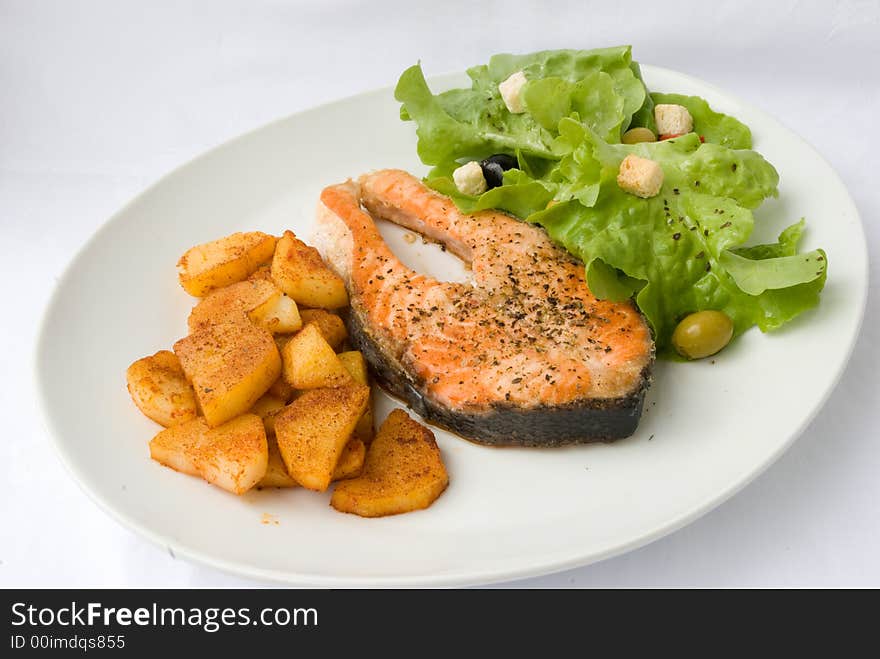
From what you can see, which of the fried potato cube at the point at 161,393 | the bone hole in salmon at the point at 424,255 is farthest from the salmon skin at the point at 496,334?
the fried potato cube at the point at 161,393

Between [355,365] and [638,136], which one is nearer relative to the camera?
[355,365]

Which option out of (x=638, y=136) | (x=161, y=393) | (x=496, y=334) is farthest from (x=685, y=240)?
(x=161, y=393)

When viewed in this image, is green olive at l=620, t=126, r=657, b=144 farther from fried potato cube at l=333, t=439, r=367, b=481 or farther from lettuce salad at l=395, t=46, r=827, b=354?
fried potato cube at l=333, t=439, r=367, b=481

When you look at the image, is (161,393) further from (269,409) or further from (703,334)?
(703,334)

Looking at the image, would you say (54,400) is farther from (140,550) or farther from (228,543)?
(228,543)

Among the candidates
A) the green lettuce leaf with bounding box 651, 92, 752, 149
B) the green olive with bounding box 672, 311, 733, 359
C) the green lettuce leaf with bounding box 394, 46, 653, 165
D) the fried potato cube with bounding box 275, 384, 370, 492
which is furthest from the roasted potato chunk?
the green lettuce leaf with bounding box 651, 92, 752, 149

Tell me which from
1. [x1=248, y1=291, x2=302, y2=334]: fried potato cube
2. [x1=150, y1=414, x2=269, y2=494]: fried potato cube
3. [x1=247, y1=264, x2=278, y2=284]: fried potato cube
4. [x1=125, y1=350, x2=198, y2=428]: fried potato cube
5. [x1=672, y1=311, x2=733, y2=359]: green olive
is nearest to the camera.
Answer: [x1=150, y1=414, x2=269, y2=494]: fried potato cube

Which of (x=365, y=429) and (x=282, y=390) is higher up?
(x=282, y=390)

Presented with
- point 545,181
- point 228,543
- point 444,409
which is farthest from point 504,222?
point 228,543
